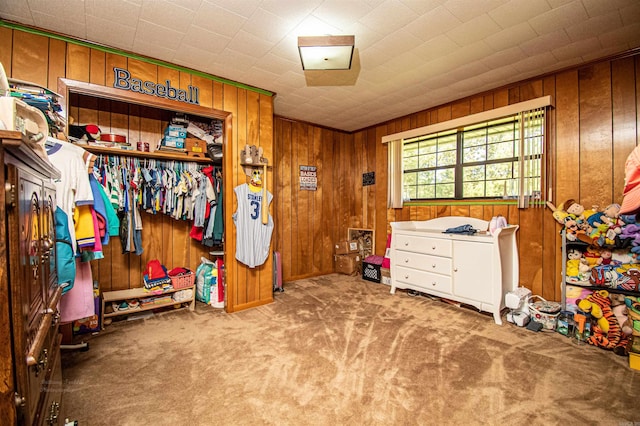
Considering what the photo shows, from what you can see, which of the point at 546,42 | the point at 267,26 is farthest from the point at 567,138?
the point at 267,26

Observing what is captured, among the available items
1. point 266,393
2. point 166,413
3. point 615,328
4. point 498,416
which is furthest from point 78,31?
point 615,328

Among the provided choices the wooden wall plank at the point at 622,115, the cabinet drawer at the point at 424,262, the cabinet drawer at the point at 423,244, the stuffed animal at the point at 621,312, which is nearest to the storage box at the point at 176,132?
the cabinet drawer at the point at 423,244

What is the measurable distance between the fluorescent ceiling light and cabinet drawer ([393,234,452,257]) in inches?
84.8

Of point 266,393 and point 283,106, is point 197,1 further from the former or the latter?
point 266,393

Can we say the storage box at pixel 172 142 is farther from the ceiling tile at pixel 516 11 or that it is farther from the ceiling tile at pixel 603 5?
the ceiling tile at pixel 603 5

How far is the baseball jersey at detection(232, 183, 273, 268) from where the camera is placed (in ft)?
10.5

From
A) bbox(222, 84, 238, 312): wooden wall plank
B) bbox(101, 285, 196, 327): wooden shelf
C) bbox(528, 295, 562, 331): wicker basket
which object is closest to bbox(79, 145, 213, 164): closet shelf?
bbox(222, 84, 238, 312): wooden wall plank

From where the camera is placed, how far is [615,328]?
7.33ft

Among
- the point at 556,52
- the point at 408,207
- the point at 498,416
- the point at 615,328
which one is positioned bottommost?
the point at 498,416

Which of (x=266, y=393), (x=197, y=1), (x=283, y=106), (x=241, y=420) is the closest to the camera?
(x=241, y=420)

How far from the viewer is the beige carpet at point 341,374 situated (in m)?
1.60

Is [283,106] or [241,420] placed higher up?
[283,106]

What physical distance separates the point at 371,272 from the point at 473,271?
165cm

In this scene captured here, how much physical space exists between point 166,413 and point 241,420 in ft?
1.46
